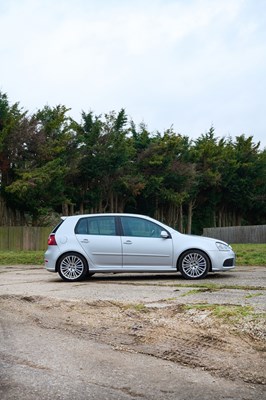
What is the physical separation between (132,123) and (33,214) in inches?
581

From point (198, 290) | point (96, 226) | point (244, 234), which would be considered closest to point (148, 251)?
point (96, 226)

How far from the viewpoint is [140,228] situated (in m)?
13.4

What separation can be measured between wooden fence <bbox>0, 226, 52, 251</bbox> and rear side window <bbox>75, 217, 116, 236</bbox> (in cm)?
1733

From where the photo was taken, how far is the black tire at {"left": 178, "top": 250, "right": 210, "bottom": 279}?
42.6 feet

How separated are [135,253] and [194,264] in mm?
1378

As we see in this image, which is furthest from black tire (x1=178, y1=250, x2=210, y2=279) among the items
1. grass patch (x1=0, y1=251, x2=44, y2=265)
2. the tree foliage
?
the tree foliage

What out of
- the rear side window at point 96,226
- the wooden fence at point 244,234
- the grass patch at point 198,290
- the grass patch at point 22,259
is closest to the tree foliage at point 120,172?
the wooden fence at point 244,234

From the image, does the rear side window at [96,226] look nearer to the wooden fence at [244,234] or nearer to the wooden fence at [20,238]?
the wooden fence at [20,238]

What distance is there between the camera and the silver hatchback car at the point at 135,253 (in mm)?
13062

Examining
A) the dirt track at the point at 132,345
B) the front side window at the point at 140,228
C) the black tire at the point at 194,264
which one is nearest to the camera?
the dirt track at the point at 132,345

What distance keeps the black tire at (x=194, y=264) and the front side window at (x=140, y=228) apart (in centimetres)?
82

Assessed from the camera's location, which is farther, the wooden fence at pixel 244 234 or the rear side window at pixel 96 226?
the wooden fence at pixel 244 234

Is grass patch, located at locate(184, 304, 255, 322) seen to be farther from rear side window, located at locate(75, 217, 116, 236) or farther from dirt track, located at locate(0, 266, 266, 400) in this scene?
rear side window, located at locate(75, 217, 116, 236)

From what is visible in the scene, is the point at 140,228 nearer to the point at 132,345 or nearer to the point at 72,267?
the point at 72,267
